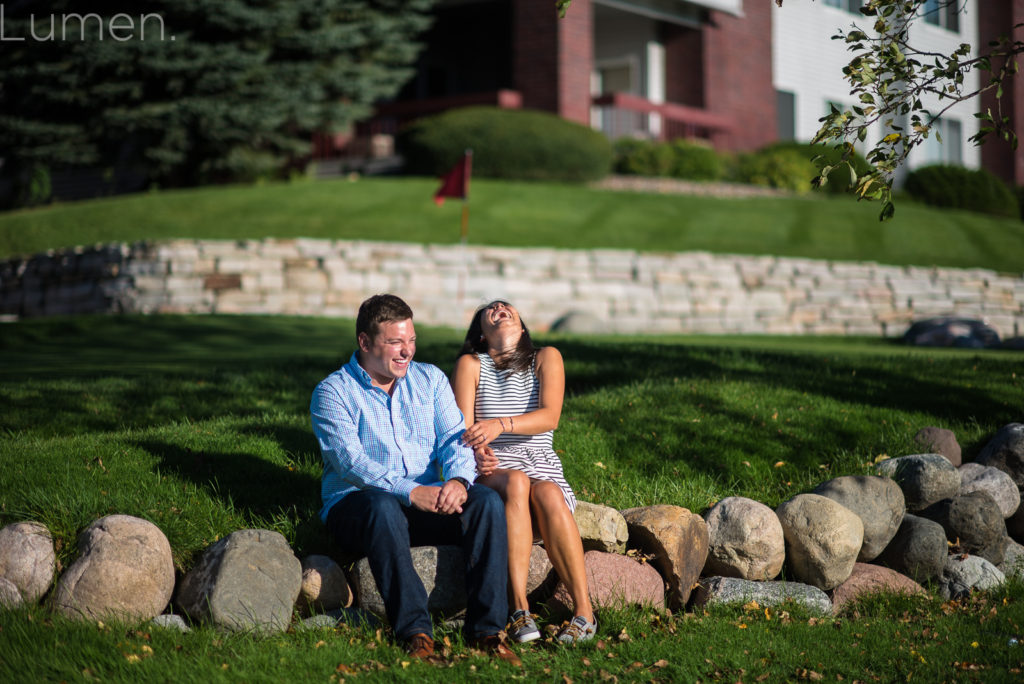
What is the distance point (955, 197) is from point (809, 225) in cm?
907

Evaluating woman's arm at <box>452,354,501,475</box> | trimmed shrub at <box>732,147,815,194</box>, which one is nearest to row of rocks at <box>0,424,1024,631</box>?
woman's arm at <box>452,354,501,475</box>

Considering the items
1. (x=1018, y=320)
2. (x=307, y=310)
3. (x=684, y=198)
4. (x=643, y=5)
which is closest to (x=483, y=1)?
(x=643, y=5)

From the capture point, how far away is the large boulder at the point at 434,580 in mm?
4664

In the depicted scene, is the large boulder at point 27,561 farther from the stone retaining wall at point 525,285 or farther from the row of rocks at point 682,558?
the stone retaining wall at point 525,285

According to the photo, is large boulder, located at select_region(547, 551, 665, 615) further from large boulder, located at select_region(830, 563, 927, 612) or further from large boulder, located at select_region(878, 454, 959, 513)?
large boulder, located at select_region(878, 454, 959, 513)

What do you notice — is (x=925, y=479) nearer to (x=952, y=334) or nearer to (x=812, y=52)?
(x=952, y=334)

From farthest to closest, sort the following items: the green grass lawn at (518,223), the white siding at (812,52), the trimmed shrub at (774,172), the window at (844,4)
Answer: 1. the window at (844,4)
2. the white siding at (812,52)
3. the trimmed shrub at (774,172)
4. the green grass lawn at (518,223)

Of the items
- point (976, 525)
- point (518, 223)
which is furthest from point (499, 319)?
point (518, 223)

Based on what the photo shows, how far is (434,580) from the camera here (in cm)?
470

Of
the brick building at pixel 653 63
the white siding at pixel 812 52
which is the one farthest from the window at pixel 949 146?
the brick building at pixel 653 63

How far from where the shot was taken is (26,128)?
62.5 ft

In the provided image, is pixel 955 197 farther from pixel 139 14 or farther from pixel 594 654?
pixel 594 654

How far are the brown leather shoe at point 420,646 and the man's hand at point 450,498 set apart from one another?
56cm

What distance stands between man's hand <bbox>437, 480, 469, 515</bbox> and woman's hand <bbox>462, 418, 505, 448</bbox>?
1.10ft
